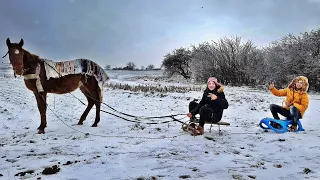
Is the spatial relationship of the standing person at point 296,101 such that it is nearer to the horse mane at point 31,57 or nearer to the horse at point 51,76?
the horse at point 51,76

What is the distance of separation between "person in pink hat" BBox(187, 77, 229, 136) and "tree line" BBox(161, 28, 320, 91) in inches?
776

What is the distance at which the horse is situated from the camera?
6.44 meters

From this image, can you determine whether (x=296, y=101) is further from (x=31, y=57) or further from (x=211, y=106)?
(x=31, y=57)

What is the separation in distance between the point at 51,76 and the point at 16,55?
1.00m

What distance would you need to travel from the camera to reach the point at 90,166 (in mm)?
4102

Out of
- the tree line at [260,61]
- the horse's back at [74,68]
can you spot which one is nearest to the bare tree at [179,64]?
the tree line at [260,61]

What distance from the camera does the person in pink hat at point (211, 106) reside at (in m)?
6.30

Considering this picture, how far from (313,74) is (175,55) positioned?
94.2 feet

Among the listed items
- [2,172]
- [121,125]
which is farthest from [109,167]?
[121,125]

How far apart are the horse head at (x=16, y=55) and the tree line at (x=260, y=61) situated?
75.2 ft

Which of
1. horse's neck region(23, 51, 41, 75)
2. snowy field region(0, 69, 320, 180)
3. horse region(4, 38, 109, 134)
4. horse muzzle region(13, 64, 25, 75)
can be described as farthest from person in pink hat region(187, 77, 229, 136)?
horse muzzle region(13, 64, 25, 75)

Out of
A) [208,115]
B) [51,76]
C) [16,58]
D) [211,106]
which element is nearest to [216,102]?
[211,106]

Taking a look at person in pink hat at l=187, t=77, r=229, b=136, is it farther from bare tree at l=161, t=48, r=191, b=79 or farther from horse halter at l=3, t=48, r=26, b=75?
bare tree at l=161, t=48, r=191, b=79

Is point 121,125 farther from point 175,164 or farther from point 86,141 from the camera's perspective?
point 175,164
